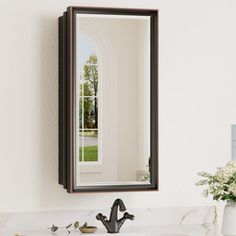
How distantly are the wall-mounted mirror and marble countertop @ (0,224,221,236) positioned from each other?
0.22 m

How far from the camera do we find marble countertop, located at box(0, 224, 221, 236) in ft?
11.3

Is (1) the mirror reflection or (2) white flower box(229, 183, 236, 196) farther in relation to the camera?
(1) the mirror reflection

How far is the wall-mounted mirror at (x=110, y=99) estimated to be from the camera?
11.3ft

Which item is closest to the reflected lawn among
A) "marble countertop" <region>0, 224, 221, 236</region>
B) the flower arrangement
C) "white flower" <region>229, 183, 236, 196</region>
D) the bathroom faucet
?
the bathroom faucet

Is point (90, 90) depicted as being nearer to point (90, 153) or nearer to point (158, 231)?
point (90, 153)

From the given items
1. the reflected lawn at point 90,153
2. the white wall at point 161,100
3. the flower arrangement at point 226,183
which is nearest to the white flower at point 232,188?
the flower arrangement at point 226,183

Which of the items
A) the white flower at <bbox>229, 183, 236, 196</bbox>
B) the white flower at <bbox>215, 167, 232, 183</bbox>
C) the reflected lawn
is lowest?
the white flower at <bbox>229, 183, 236, 196</bbox>

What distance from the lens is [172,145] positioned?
12.1 ft

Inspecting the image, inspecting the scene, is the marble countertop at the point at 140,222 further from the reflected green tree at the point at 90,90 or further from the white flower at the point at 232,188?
the reflected green tree at the point at 90,90

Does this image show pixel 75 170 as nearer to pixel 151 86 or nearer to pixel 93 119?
pixel 93 119

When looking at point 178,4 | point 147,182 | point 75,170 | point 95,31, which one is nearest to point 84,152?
point 75,170

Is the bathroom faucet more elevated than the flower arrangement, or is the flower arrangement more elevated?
the flower arrangement

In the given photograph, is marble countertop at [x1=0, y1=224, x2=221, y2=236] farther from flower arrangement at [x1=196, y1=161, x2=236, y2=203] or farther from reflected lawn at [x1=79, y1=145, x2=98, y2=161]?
reflected lawn at [x1=79, y1=145, x2=98, y2=161]

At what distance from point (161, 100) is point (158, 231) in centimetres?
68
